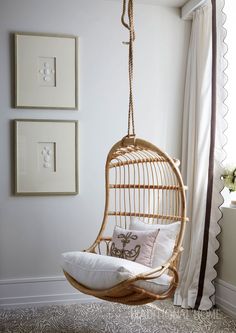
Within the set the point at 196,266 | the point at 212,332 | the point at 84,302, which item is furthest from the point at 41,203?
the point at 212,332

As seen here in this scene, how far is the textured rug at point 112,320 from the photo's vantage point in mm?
2889

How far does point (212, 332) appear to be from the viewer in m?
2.83

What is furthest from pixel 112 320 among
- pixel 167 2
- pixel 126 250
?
pixel 167 2

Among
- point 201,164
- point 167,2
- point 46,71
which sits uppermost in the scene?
point 167,2

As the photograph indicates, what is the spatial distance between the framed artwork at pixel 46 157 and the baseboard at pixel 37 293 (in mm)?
702

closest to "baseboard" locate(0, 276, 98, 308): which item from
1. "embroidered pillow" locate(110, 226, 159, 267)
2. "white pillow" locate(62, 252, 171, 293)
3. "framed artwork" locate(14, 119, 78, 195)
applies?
"framed artwork" locate(14, 119, 78, 195)

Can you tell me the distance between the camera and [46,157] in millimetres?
3482

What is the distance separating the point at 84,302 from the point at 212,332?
1.11 meters

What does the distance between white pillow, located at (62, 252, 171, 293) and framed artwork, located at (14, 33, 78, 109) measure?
1418mm

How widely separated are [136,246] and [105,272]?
48 cm

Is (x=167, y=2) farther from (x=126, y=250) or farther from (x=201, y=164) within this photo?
(x=126, y=250)

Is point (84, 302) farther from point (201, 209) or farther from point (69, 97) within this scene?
point (69, 97)

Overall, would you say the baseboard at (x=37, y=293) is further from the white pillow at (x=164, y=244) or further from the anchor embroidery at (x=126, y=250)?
the white pillow at (x=164, y=244)

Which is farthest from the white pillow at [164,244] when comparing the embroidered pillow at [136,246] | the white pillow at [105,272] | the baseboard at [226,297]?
the baseboard at [226,297]
